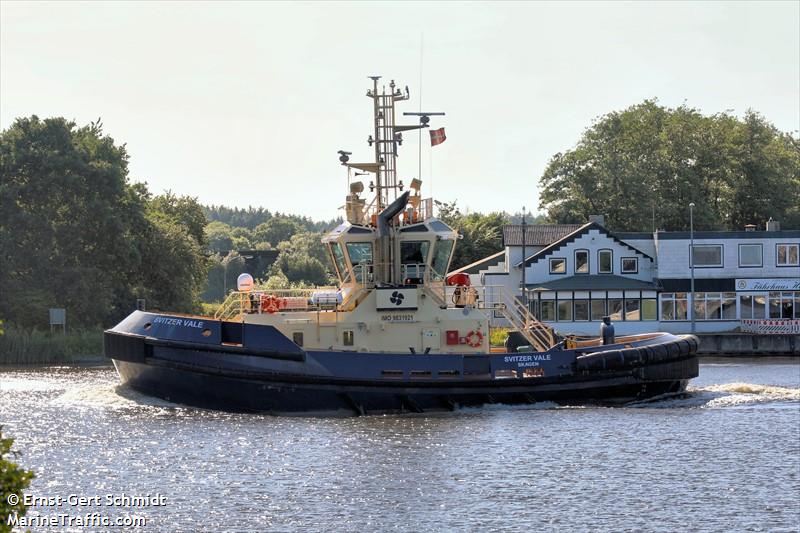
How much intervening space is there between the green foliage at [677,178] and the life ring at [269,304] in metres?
46.5

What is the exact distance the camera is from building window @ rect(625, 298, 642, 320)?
5409 cm

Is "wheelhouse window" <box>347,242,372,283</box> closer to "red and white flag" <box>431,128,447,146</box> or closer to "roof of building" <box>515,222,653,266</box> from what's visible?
"red and white flag" <box>431,128,447,146</box>

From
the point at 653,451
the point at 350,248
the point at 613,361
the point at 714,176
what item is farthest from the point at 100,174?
the point at 714,176

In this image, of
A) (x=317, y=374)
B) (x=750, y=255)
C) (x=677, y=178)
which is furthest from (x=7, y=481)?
(x=677, y=178)

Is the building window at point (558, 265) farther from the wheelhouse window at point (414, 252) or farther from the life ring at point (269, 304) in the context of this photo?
the life ring at point (269, 304)

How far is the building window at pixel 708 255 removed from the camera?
5459 centimetres

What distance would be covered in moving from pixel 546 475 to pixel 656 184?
2149 inches

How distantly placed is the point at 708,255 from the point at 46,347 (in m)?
28.3

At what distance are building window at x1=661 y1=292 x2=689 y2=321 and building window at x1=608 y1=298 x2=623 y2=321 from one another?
6.33 ft

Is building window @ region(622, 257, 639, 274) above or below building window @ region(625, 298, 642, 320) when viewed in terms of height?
above

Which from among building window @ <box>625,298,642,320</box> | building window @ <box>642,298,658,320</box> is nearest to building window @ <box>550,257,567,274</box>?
building window @ <box>625,298,642,320</box>

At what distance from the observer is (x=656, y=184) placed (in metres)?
73.9

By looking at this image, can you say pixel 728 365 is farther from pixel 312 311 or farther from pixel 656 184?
pixel 656 184

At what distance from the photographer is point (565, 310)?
54125 mm
